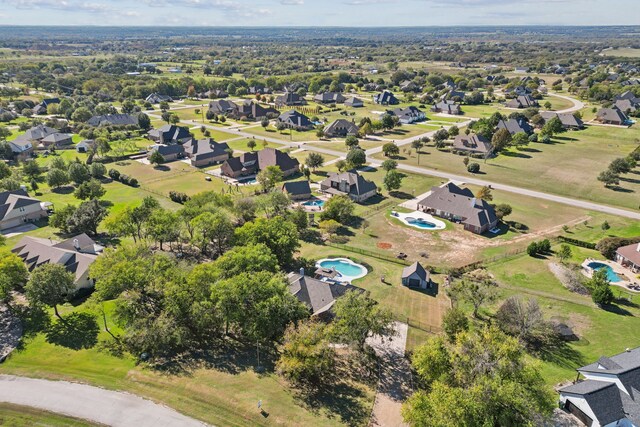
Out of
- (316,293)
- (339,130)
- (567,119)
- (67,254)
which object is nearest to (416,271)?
(316,293)

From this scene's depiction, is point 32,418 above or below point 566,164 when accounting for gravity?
above

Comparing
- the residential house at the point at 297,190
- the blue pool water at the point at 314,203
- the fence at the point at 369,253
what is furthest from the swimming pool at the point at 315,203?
the fence at the point at 369,253

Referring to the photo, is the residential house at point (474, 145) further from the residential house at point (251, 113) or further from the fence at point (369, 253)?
the residential house at point (251, 113)

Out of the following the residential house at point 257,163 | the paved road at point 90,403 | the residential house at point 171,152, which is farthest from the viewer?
the residential house at point 171,152


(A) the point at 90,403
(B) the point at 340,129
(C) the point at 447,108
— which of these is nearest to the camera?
(A) the point at 90,403

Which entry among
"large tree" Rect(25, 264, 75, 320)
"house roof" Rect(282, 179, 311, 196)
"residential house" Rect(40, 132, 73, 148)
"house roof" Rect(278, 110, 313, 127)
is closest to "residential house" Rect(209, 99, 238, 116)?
"house roof" Rect(278, 110, 313, 127)

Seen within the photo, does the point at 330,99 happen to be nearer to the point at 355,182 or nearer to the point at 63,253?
the point at 355,182

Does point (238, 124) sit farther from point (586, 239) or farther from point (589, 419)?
point (589, 419)
